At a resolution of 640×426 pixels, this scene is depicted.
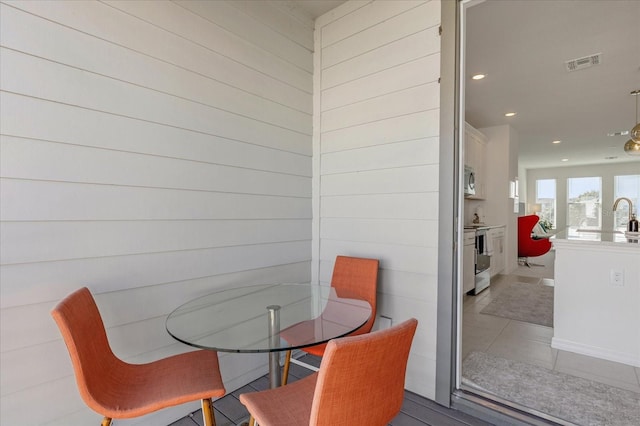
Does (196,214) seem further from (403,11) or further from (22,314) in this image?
(403,11)

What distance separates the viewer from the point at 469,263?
4027 mm

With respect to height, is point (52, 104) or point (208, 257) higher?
point (52, 104)

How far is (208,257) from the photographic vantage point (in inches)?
79.2

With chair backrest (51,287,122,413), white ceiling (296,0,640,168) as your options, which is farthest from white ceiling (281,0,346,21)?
chair backrest (51,287,122,413)

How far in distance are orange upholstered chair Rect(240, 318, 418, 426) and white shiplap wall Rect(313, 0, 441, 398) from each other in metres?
1.10

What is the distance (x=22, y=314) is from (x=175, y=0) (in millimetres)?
1780

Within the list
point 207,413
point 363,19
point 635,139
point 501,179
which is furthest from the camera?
point 501,179

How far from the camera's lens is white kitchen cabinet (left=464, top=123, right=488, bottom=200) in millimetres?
4701

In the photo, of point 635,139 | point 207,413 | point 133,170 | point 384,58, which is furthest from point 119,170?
point 635,139

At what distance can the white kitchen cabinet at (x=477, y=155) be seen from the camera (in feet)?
A: 15.4

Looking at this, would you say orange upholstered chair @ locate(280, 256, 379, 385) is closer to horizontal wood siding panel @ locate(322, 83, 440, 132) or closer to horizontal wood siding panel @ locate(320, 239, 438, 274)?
horizontal wood siding panel @ locate(320, 239, 438, 274)

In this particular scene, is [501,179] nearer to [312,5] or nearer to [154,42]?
[312,5]

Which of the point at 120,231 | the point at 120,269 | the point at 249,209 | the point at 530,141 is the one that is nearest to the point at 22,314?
the point at 120,269

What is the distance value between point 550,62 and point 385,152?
236cm
